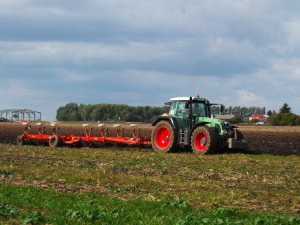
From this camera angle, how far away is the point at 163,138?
31.3 metres

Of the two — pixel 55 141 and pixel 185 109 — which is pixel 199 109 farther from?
pixel 55 141

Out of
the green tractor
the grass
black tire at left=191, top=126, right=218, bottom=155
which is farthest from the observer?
the green tractor

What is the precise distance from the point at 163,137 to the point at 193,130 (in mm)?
2833

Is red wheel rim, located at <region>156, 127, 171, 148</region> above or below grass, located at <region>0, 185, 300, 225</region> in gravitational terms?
Answer: above

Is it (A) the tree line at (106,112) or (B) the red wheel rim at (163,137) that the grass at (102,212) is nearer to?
(B) the red wheel rim at (163,137)

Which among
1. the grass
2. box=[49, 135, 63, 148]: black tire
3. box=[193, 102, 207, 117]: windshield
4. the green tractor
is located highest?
box=[193, 102, 207, 117]: windshield

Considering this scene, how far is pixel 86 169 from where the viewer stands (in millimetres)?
19969

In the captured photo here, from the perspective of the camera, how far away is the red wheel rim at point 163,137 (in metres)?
31.0

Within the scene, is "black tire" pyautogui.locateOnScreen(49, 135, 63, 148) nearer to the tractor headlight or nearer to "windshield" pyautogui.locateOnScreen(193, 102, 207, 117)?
"windshield" pyautogui.locateOnScreen(193, 102, 207, 117)

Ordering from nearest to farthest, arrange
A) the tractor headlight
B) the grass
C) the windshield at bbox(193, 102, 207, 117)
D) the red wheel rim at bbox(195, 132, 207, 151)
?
1. the grass
2. the red wheel rim at bbox(195, 132, 207, 151)
3. the tractor headlight
4. the windshield at bbox(193, 102, 207, 117)

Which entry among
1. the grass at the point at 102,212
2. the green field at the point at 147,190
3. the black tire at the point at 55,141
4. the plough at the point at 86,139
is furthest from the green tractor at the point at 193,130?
the grass at the point at 102,212

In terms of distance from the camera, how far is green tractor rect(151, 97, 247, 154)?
28.0 m

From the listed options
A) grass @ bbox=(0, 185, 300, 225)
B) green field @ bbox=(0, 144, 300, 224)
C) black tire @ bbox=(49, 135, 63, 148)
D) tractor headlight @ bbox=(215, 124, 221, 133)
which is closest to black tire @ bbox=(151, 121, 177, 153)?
tractor headlight @ bbox=(215, 124, 221, 133)

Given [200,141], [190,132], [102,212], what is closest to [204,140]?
[200,141]
